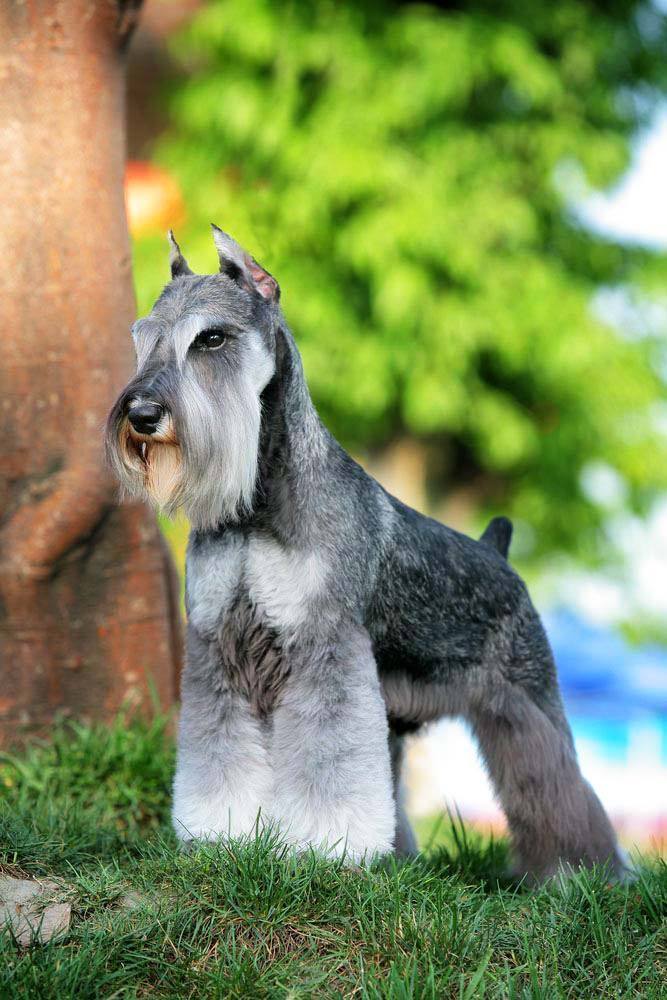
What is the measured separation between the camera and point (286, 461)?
396 centimetres

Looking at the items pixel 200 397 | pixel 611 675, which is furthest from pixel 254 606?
pixel 611 675

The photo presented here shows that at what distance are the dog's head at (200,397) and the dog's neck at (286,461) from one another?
0.27 ft

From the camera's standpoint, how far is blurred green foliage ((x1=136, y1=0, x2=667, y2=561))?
1038 cm

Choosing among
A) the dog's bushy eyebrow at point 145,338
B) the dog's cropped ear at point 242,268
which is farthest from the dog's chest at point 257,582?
the dog's cropped ear at point 242,268

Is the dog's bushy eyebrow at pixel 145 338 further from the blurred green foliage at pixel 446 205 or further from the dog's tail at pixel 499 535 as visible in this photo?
the blurred green foliage at pixel 446 205

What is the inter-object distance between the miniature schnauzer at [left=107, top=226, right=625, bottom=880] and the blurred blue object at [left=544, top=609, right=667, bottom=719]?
9671mm

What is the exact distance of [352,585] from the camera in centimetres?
394

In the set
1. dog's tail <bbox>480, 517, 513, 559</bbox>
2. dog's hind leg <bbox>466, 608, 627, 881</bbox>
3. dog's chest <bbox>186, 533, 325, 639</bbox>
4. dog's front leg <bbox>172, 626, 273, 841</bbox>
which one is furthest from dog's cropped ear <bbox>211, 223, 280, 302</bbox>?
dog's hind leg <bbox>466, 608, 627, 881</bbox>

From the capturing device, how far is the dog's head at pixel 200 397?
142 inches

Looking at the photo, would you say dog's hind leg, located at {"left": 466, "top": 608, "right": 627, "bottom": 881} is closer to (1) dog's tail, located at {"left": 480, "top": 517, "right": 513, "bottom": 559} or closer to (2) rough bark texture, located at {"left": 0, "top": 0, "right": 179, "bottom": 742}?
(1) dog's tail, located at {"left": 480, "top": 517, "right": 513, "bottom": 559}

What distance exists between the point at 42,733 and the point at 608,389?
7.21 metres

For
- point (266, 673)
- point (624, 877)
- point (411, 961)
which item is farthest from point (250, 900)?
point (624, 877)

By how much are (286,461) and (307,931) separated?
1.51m

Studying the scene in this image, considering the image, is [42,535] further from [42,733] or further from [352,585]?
[352,585]
